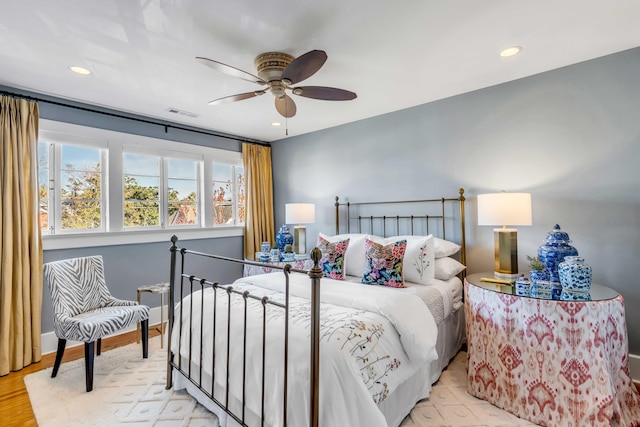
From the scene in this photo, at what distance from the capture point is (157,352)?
117 inches

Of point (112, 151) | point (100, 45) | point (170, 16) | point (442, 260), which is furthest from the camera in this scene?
point (112, 151)

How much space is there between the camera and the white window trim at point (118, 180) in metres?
3.14

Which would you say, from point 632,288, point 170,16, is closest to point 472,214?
point 632,288

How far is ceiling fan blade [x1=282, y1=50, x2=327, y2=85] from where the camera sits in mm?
1780

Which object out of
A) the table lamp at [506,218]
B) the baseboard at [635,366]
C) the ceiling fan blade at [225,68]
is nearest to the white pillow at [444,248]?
the table lamp at [506,218]

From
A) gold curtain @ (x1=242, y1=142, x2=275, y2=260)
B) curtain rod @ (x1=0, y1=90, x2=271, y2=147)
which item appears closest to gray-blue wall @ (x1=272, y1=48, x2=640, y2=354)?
gold curtain @ (x1=242, y1=142, x2=275, y2=260)

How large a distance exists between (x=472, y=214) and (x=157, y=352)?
3425 mm

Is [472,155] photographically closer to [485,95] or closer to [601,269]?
[485,95]

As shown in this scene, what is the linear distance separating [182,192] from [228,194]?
2.27ft

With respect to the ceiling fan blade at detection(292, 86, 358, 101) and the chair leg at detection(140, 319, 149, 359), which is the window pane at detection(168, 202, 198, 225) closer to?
the chair leg at detection(140, 319, 149, 359)

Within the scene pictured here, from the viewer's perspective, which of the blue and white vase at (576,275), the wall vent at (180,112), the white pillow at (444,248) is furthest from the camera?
the wall vent at (180,112)

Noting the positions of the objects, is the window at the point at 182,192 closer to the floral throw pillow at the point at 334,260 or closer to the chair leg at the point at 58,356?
the chair leg at the point at 58,356

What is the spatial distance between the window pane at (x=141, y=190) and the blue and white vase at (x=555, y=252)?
13.4 feet

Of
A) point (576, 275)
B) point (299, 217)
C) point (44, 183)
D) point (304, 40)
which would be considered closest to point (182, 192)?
point (44, 183)
